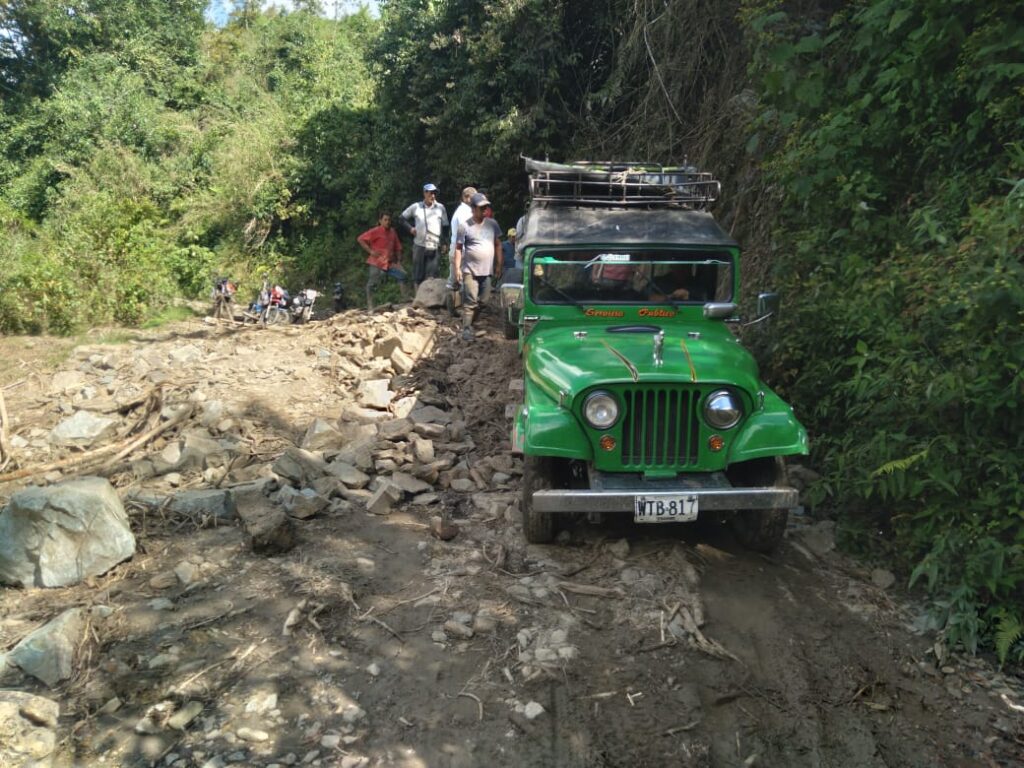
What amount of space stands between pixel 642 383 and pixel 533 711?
1.88 meters

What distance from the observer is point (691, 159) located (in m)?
10.9

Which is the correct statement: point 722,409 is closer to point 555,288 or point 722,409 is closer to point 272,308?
point 555,288

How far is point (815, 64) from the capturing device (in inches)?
235

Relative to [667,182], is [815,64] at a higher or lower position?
higher

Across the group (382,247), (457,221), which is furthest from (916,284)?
→ (382,247)

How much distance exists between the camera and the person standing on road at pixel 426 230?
10836mm

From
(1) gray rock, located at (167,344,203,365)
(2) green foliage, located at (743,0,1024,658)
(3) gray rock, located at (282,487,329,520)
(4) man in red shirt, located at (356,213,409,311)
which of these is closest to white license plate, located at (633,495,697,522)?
(2) green foliage, located at (743,0,1024,658)

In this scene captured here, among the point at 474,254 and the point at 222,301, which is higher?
the point at 474,254

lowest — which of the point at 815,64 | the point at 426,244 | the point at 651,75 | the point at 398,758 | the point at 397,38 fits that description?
the point at 398,758

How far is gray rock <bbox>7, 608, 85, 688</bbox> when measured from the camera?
3805 millimetres

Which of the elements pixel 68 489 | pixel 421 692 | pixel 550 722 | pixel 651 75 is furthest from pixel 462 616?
pixel 651 75

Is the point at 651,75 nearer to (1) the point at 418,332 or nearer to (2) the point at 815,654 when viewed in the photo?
(1) the point at 418,332

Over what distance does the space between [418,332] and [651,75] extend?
542cm

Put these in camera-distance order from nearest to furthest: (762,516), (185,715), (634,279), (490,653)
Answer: (185,715) < (490,653) < (762,516) < (634,279)
